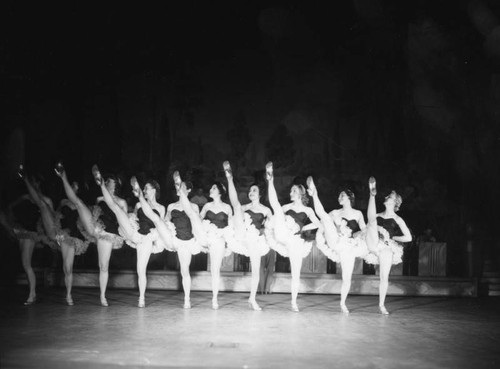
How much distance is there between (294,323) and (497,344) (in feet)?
6.90

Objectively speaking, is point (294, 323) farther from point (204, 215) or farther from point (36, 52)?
point (36, 52)

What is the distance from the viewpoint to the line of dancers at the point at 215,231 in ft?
24.1

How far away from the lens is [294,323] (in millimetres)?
6570

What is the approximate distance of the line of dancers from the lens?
24.1 ft

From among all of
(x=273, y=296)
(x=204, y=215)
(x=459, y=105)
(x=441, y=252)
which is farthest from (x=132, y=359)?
(x=459, y=105)

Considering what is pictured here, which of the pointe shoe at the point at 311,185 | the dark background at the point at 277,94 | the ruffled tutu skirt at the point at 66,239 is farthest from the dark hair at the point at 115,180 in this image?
the dark background at the point at 277,94

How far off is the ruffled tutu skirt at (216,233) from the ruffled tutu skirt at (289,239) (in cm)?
50

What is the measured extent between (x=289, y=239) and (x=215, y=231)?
0.95m

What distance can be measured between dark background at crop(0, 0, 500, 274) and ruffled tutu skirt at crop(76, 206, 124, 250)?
4953mm

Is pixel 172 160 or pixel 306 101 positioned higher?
pixel 306 101

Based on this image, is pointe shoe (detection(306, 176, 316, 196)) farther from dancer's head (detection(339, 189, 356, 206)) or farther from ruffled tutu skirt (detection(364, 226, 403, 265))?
ruffled tutu skirt (detection(364, 226, 403, 265))

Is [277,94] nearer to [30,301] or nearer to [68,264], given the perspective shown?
[68,264]

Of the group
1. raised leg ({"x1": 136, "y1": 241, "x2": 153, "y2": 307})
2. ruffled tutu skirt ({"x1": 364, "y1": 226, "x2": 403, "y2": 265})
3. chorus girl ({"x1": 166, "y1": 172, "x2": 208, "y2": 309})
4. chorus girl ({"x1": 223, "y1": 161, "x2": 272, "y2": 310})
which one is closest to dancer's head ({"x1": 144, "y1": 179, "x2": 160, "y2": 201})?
chorus girl ({"x1": 166, "y1": 172, "x2": 208, "y2": 309})

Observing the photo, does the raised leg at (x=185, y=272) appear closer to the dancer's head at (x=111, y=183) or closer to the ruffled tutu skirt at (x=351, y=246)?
the dancer's head at (x=111, y=183)
